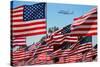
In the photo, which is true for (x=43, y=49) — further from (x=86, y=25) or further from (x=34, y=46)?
(x=86, y=25)

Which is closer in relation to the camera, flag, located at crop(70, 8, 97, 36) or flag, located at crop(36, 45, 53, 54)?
flag, located at crop(36, 45, 53, 54)

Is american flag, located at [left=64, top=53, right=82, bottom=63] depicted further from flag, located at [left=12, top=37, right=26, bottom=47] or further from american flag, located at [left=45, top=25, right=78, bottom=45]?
flag, located at [left=12, top=37, right=26, bottom=47]

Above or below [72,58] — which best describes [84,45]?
above

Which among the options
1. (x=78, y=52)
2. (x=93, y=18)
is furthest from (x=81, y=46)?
(x=93, y=18)

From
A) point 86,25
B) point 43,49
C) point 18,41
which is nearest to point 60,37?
point 43,49

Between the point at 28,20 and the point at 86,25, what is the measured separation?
66 centimetres

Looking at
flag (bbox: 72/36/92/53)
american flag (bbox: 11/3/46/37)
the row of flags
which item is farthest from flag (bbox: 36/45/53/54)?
flag (bbox: 72/36/92/53)

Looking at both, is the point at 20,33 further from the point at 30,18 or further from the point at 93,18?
the point at 93,18

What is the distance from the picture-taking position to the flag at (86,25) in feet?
9.41

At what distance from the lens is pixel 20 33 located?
268cm

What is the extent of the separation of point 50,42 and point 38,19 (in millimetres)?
275

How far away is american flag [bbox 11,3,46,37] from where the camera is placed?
8.72 feet

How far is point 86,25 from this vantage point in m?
2.91

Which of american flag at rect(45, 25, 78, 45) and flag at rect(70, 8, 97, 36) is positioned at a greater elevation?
flag at rect(70, 8, 97, 36)
